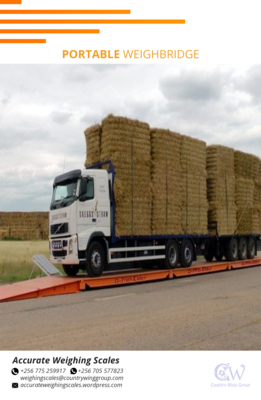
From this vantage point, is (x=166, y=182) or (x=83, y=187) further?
(x=166, y=182)

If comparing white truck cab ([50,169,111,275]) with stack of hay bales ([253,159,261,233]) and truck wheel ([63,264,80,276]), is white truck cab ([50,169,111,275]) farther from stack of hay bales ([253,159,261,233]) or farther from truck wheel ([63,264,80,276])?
stack of hay bales ([253,159,261,233])

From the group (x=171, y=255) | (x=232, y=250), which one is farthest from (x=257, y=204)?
(x=171, y=255)

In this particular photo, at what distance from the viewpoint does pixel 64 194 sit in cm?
1325

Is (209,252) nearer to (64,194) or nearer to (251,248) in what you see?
(251,248)

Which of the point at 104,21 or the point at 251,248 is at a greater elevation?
the point at 104,21

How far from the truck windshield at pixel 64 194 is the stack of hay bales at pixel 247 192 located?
8.88m

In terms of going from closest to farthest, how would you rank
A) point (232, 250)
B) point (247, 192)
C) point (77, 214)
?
point (77, 214)
point (232, 250)
point (247, 192)

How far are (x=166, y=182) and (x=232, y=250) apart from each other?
225 inches

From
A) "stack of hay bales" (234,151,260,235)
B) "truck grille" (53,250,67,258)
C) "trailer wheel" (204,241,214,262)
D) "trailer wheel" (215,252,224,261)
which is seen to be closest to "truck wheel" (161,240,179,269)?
"trailer wheel" (204,241,214,262)

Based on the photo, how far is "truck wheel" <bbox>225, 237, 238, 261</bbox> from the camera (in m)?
19.1

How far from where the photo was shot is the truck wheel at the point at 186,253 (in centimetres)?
1603

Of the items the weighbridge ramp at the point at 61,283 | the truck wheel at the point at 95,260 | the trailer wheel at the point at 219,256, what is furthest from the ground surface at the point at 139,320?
the trailer wheel at the point at 219,256

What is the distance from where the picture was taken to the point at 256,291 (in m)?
11.0

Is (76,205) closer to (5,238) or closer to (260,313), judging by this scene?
(260,313)
